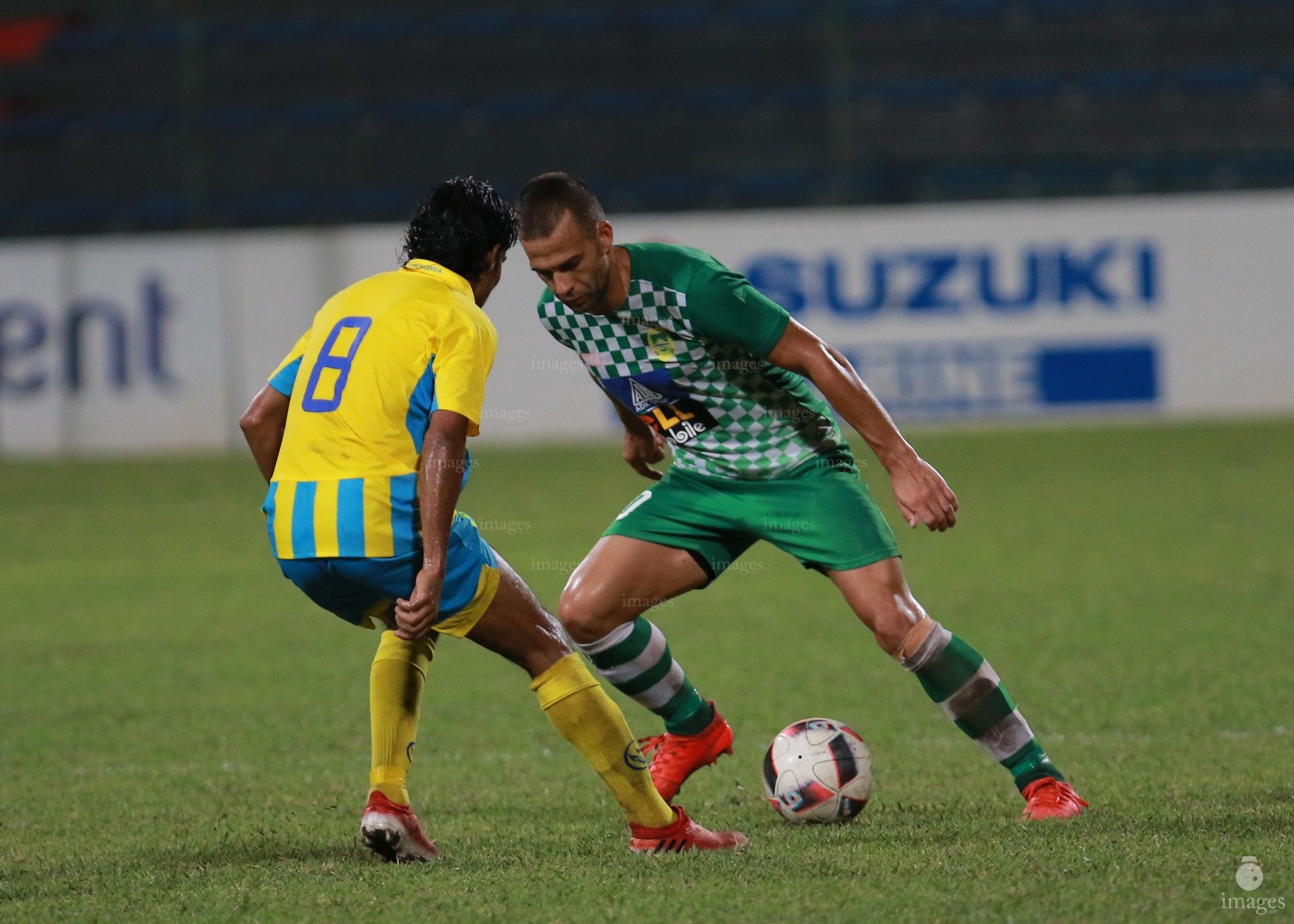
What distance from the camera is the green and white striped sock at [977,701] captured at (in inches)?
152

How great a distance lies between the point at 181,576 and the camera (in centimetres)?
868

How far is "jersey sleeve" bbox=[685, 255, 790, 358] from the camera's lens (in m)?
3.69

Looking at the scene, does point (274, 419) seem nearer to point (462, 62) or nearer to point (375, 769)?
point (375, 769)

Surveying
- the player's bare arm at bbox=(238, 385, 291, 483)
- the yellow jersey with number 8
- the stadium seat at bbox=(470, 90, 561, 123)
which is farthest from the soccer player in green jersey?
the stadium seat at bbox=(470, 90, 561, 123)

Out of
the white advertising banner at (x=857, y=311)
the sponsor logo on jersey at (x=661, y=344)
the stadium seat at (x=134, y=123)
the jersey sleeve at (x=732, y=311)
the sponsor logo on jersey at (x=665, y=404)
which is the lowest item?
the white advertising banner at (x=857, y=311)

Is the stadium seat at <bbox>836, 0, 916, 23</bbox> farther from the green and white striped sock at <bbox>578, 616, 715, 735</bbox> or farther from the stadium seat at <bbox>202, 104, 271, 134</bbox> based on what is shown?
the green and white striped sock at <bbox>578, 616, 715, 735</bbox>

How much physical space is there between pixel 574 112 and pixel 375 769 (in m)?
13.8

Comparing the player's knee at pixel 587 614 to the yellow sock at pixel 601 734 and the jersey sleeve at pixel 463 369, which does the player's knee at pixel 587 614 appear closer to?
the yellow sock at pixel 601 734

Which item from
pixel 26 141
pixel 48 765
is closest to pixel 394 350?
pixel 48 765

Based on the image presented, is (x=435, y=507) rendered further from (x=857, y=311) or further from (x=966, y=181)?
(x=966, y=181)

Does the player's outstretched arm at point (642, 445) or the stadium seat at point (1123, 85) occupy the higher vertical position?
the stadium seat at point (1123, 85)

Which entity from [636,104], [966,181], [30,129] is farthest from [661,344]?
[30,129]

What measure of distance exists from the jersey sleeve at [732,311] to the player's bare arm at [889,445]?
0.10 m

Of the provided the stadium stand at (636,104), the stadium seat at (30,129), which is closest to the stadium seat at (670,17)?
the stadium stand at (636,104)
